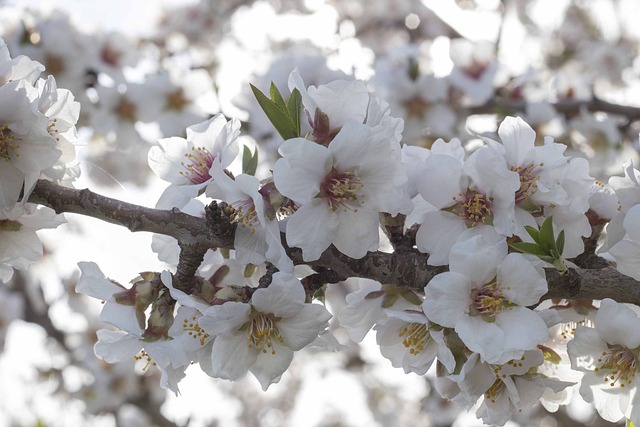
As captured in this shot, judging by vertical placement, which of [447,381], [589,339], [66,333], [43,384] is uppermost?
[589,339]

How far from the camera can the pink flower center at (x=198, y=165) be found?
121 centimetres

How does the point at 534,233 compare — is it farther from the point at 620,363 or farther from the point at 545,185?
the point at 620,363

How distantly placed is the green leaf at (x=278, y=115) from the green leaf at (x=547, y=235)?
1.36ft

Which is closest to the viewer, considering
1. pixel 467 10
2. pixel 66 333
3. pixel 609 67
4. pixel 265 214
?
pixel 265 214

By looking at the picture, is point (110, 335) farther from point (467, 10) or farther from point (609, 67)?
point (467, 10)

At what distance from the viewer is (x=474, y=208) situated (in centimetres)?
111

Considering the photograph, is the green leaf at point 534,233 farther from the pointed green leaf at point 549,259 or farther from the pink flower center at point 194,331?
the pink flower center at point 194,331

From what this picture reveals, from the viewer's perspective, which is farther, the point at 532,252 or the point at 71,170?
the point at 71,170

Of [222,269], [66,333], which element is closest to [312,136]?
[222,269]

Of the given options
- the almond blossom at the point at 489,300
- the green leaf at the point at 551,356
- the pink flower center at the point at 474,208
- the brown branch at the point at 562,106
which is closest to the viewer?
the almond blossom at the point at 489,300

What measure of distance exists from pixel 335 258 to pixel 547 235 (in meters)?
0.33

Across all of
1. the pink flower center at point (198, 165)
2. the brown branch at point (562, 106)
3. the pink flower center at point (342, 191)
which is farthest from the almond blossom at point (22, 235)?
the brown branch at point (562, 106)

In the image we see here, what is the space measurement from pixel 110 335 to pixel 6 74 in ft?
1.52

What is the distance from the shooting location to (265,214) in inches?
40.9
